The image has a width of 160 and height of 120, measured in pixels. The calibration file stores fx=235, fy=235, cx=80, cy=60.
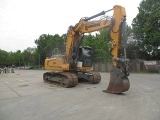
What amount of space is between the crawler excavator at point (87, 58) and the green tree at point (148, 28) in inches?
874

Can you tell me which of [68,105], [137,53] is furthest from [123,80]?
[137,53]

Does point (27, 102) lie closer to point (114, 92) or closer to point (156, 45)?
point (114, 92)

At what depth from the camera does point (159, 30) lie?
35969 mm

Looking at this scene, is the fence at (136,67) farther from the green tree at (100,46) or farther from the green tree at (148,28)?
the green tree at (148,28)

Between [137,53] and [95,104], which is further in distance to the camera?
[137,53]

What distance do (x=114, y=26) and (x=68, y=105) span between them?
5.38 m

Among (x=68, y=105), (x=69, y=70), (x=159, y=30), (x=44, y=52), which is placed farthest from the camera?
(x=44, y=52)

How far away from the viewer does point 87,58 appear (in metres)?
16.6

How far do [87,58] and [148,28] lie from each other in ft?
75.5

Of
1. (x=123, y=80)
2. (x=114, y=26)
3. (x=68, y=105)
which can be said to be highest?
(x=114, y=26)

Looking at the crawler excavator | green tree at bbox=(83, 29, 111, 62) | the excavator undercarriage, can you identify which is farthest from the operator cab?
green tree at bbox=(83, 29, 111, 62)

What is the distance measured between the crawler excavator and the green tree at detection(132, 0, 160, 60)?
22191 millimetres

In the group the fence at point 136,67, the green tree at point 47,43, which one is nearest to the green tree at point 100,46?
the fence at point 136,67

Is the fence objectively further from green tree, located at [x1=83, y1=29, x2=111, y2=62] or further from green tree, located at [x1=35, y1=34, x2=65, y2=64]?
green tree, located at [x1=35, y1=34, x2=65, y2=64]
